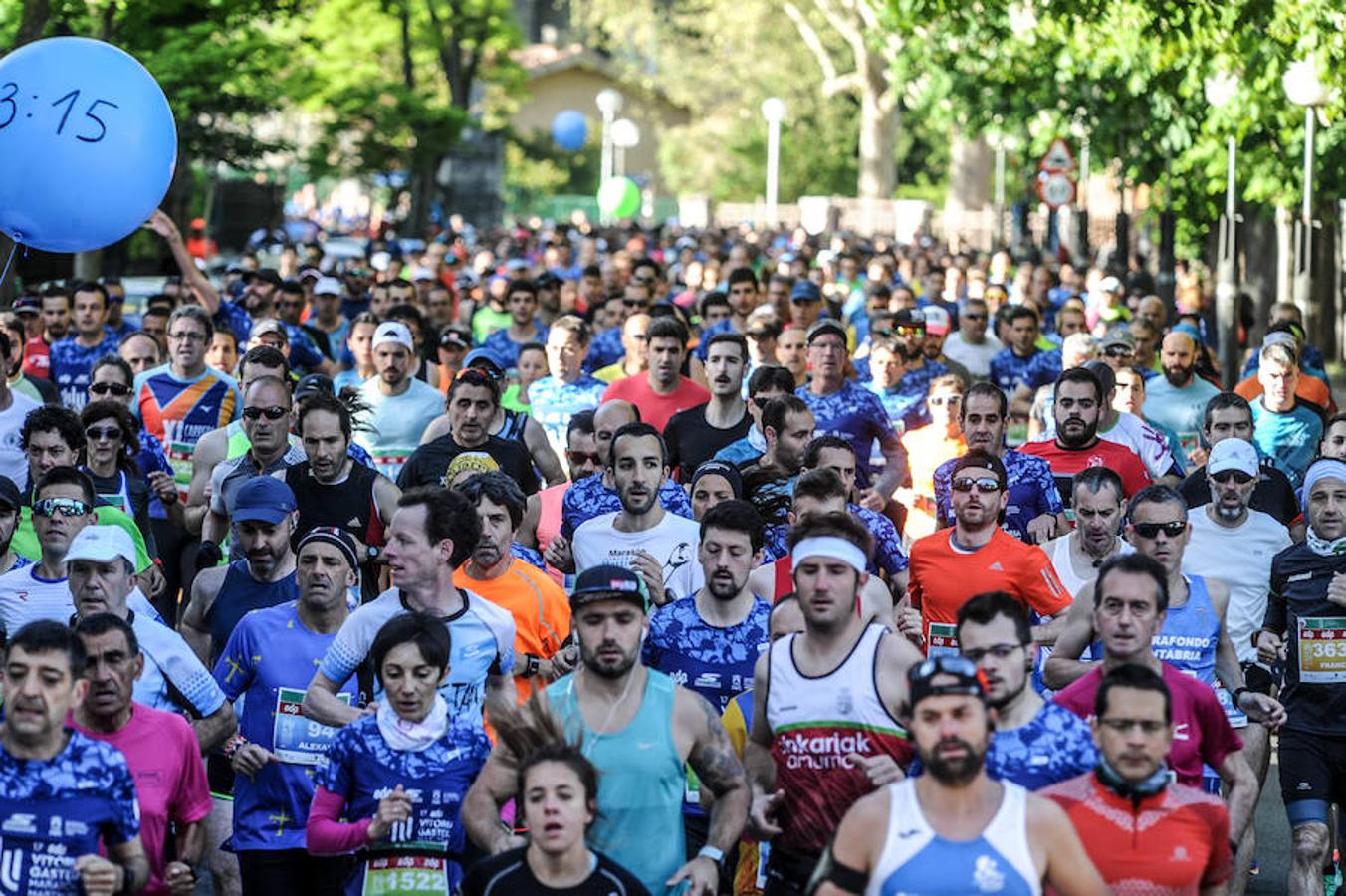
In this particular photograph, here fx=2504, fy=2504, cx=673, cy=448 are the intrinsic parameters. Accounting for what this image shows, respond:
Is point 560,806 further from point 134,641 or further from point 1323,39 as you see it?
point 1323,39

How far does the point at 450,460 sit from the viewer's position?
11508 millimetres

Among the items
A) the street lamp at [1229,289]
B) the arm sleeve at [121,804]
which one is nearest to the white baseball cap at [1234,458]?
the arm sleeve at [121,804]

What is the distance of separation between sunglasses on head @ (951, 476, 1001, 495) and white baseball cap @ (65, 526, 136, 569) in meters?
3.17

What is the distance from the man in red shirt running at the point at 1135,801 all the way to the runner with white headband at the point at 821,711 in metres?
0.66

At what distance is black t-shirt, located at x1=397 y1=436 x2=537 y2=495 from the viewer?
11477 millimetres

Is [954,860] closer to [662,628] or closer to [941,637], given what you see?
[662,628]

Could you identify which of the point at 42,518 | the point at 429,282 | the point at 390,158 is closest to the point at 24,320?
the point at 429,282

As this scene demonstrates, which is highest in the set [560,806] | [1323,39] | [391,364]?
[1323,39]

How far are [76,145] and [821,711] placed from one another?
501 centimetres

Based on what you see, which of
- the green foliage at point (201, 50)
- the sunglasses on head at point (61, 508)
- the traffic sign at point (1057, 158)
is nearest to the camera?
the sunglasses on head at point (61, 508)

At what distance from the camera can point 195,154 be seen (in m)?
30.1

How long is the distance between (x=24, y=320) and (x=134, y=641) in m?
8.82

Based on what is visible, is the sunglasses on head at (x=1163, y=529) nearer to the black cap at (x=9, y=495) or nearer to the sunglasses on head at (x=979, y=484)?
the sunglasses on head at (x=979, y=484)

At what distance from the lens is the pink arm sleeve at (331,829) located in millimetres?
7320
